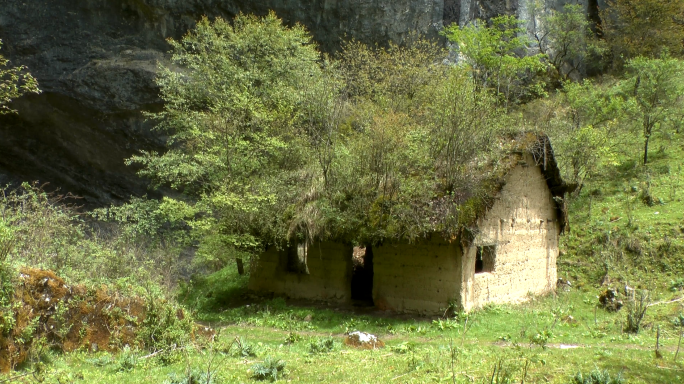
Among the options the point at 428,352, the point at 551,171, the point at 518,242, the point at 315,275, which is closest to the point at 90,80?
the point at 315,275

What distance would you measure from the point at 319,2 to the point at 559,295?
66.4 feet

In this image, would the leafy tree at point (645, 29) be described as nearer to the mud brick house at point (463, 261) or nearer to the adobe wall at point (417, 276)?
the mud brick house at point (463, 261)

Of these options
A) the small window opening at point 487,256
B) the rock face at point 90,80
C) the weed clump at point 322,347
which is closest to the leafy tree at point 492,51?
the rock face at point 90,80

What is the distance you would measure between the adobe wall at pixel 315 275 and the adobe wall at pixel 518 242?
3.79 m

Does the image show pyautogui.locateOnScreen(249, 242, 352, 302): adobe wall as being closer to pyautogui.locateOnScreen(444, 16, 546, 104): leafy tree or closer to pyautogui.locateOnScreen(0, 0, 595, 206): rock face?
pyautogui.locateOnScreen(0, 0, 595, 206): rock face

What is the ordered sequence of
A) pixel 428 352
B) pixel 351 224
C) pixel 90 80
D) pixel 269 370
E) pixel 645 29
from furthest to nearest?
pixel 645 29 → pixel 90 80 → pixel 351 224 → pixel 428 352 → pixel 269 370

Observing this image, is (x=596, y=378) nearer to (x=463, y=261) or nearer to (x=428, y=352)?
(x=428, y=352)

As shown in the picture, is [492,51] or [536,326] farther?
[492,51]

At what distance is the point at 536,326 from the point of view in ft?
40.9

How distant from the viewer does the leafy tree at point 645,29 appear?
3253cm

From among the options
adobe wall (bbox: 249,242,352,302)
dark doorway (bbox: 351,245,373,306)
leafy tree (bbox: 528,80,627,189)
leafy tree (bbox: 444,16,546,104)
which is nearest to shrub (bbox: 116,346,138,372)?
adobe wall (bbox: 249,242,352,302)

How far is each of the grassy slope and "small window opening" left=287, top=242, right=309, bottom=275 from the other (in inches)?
52.0

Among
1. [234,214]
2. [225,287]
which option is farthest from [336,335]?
[225,287]

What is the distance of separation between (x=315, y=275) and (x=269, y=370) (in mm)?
8596
